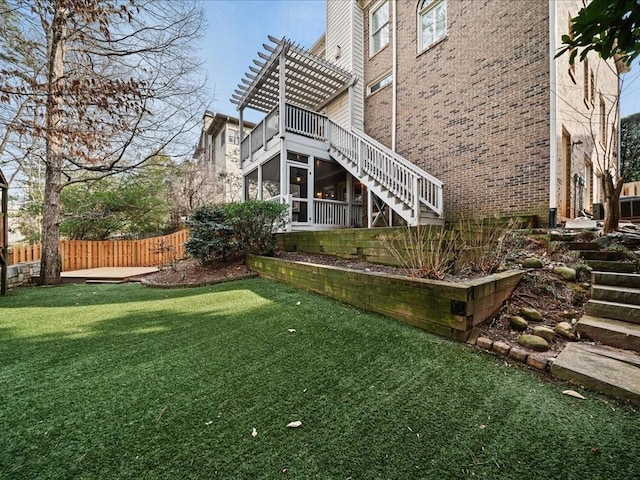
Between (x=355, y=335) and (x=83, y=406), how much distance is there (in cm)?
213

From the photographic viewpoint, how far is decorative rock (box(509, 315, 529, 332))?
8.42 ft

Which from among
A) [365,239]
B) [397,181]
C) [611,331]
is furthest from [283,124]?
[611,331]

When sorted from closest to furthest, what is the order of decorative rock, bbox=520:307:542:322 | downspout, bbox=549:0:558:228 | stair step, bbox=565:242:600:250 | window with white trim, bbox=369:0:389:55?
decorative rock, bbox=520:307:542:322 < stair step, bbox=565:242:600:250 < downspout, bbox=549:0:558:228 < window with white trim, bbox=369:0:389:55

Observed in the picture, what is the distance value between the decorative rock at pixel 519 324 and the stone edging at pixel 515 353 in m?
0.38

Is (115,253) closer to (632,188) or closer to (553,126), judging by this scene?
(553,126)

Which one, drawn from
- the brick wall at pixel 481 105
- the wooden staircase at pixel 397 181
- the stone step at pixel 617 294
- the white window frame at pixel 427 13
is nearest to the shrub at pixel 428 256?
the stone step at pixel 617 294

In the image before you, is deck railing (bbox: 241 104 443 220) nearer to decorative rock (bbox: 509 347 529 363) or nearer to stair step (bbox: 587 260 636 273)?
stair step (bbox: 587 260 636 273)

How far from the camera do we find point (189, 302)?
4215 millimetres

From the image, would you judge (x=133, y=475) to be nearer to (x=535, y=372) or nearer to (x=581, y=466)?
(x=581, y=466)

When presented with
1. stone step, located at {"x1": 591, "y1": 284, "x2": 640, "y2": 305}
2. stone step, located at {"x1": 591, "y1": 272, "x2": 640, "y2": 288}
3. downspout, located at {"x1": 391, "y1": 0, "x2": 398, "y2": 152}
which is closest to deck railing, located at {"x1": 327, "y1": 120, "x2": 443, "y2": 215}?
downspout, located at {"x1": 391, "y1": 0, "x2": 398, "y2": 152}

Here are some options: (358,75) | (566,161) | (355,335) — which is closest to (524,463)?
(355,335)

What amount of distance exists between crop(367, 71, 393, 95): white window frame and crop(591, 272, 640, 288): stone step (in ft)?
27.6

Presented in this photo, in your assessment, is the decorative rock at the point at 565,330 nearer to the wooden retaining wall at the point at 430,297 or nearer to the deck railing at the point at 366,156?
the wooden retaining wall at the point at 430,297

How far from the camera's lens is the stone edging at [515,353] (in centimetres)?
204
